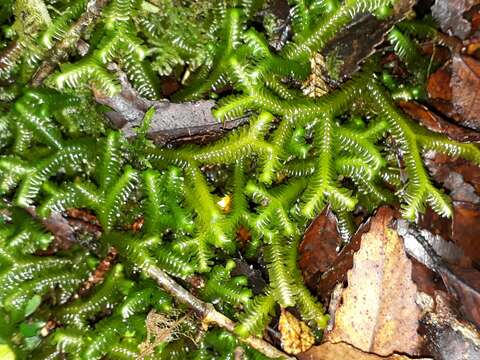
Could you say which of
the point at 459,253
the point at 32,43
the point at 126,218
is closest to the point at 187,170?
the point at 126,218

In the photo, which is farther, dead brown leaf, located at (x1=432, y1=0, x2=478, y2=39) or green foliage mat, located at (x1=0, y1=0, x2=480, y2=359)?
dead brown leaf, located at (x1=432, y1=0, x2=478, y2=39)

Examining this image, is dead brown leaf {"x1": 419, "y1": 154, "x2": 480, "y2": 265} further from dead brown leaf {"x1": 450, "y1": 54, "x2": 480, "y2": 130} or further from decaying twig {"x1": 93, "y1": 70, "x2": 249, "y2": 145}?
decaying twig {"x1": 93, "y1": 70, "x2": 249, "y2": 145}

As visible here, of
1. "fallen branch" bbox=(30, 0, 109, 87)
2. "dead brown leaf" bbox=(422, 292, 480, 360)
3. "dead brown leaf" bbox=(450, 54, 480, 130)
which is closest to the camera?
"dead brown leaf" bbox=(422, 292, 480, 360)

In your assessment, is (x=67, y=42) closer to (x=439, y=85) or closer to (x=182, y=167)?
(x=182, y=167)

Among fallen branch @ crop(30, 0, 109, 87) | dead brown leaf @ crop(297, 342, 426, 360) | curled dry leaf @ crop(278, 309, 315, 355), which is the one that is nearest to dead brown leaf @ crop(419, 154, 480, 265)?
dead brown leaf @ crop(297, 342, 426, 360)

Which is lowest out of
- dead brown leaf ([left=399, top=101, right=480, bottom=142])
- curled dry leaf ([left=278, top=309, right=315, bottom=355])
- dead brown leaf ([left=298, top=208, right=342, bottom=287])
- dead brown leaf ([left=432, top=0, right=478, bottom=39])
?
curled dry leaf ([left=278, top=309, right=315, bottom=355])

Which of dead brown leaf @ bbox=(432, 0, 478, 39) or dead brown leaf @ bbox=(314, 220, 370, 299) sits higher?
dead brown leaf @ bbox=(432, 0, 478, 39)

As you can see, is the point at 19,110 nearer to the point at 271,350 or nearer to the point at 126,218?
the point at 126,218
